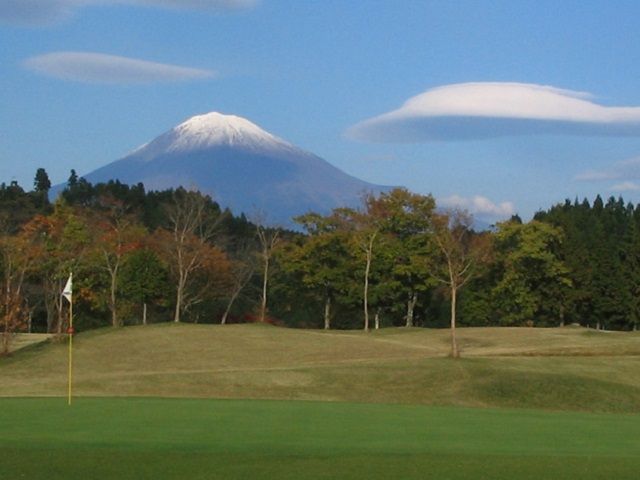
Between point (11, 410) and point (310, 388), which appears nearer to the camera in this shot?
point (11, 410)

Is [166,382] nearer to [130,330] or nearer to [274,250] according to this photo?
[130,330]

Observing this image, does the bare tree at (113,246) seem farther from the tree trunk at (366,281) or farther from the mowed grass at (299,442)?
the mowed grass at (299,442)

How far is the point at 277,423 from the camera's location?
2364 cm

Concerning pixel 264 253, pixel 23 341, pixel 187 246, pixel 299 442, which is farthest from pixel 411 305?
pixel 299 442

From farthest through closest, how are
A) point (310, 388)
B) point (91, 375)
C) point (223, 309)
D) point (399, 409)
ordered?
point (223, 309) → point (91, 375) → point (310, 388) → point (399, 409)

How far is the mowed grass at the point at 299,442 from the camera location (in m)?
14.5

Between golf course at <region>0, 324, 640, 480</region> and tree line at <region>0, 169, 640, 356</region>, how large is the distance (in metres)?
15.1

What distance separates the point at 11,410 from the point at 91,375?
18652mm

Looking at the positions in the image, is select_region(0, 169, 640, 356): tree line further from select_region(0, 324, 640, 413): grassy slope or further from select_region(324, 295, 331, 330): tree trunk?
select_region(0, 324, 640, 413): grassy slope

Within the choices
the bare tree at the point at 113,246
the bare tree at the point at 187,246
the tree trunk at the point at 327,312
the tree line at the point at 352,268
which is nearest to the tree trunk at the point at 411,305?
the tree line at the point at 352,268

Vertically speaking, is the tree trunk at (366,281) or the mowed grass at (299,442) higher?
the tree trunk at (366,281)

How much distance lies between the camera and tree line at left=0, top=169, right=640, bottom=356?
7862 cm

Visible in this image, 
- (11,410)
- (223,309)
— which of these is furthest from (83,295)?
(11,410)

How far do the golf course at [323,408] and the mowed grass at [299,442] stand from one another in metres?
0.05
